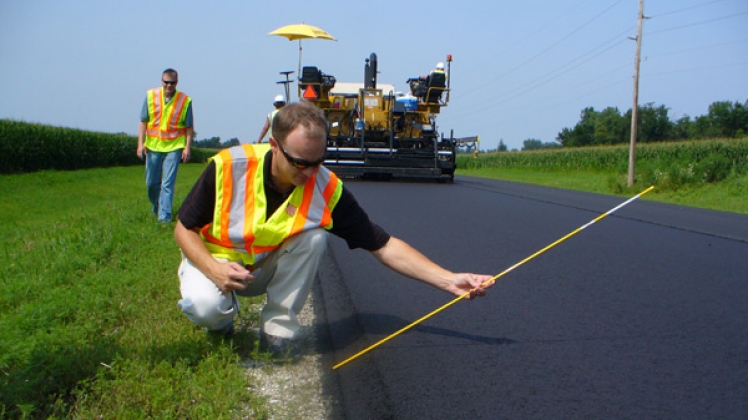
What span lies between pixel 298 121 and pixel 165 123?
18.3 ft

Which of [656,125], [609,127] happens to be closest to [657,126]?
[656,125]

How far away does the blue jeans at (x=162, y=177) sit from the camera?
827 cm

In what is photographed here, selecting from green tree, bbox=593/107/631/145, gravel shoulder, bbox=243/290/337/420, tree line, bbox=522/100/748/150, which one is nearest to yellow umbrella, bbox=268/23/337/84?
gravel shoulder, bbox=243/290/337/420

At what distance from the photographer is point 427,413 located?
2.95 meters

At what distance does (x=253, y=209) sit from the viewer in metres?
3.66

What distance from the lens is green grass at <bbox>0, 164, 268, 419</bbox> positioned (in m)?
3.01

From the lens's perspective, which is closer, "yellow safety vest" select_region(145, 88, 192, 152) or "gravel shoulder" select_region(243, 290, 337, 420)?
"gravel shoulder" select_region(243, 290, 337, 420)

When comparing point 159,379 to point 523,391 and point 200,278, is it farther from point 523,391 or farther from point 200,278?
point 523,391

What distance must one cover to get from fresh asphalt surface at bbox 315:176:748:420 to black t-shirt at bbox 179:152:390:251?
1.76ft

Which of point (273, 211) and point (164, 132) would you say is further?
point (164, 132)

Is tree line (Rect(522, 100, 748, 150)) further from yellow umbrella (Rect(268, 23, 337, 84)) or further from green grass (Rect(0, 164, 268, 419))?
green grass (Rect(0, 164, 268, 419))

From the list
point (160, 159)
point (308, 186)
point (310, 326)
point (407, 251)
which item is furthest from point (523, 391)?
point (160, 159)

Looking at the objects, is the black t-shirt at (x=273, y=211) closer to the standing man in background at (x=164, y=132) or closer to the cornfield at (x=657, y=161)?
the standing man in background at (x=164, y=132)

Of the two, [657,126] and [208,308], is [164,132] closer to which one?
[208,308]
